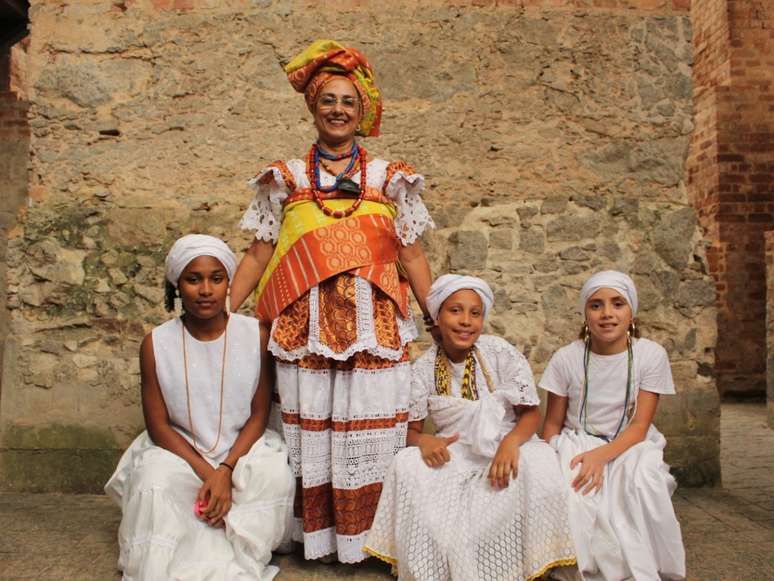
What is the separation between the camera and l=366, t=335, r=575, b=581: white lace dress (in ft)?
6.94

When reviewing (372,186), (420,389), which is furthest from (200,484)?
(372,186)

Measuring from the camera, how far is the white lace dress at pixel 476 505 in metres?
2.12

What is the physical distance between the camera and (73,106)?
3523 millimetres

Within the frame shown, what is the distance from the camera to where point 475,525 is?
2.16 meters

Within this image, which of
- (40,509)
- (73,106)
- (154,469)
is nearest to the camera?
(154,469)

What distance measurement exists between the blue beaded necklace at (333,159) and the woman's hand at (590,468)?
1310 mm

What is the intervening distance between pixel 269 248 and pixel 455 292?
2.51ft

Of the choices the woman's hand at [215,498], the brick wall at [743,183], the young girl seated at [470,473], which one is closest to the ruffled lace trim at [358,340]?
the young girl seated at [470,473]

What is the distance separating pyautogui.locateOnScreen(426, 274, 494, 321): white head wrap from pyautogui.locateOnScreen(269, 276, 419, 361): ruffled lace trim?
0.21 m

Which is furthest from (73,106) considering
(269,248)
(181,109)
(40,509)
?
(40,509)

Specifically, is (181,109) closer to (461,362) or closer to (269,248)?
(269,248)

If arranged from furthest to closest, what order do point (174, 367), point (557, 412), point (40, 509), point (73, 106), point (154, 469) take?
point (73, 106) < point (40, 509) < point (557, 412) < point (174, 367) < point (154, 469)

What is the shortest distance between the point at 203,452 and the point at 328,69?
1489 mm

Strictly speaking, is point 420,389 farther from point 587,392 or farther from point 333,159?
point 333,159
